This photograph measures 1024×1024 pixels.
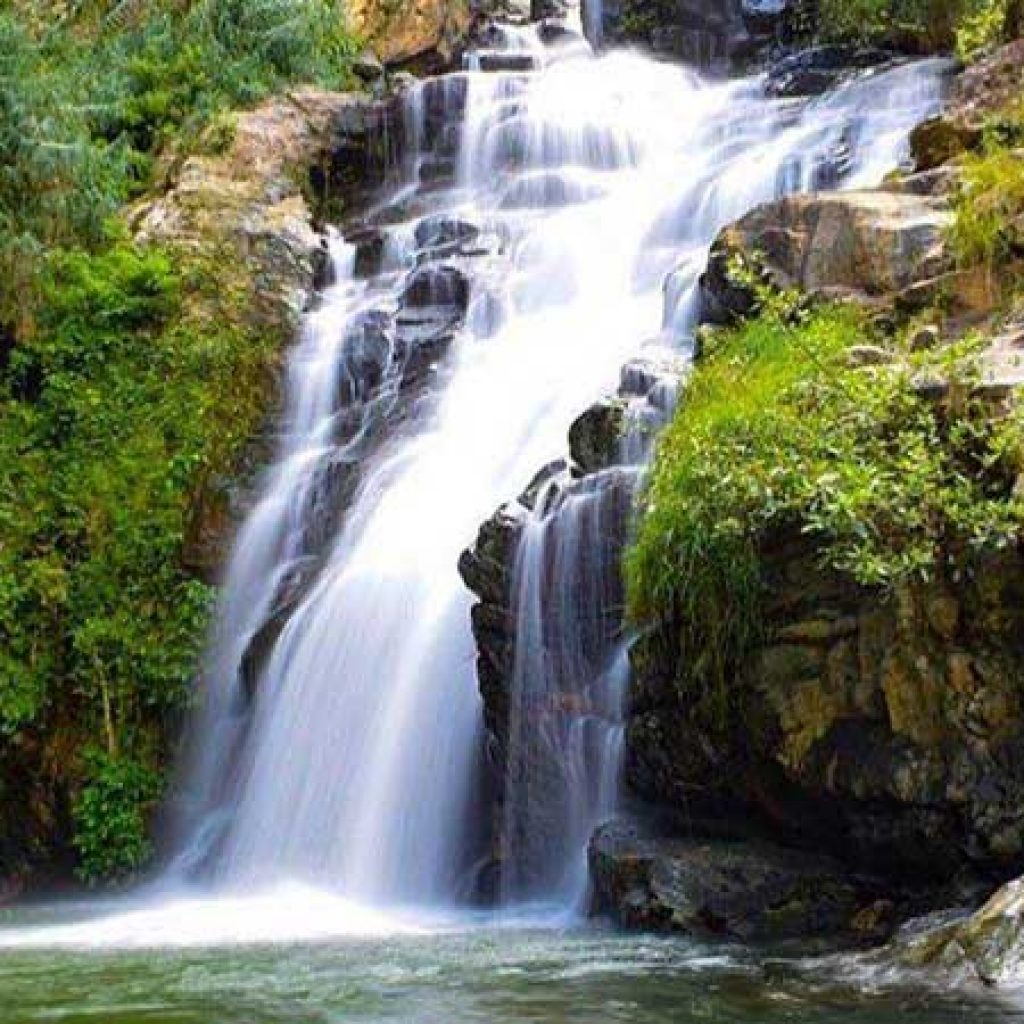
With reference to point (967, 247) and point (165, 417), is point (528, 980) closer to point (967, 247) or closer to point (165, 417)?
point (967, 247)

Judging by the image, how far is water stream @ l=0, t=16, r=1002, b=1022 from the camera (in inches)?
281

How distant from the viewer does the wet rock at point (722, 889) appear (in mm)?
7676

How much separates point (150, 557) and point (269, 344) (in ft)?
9.89

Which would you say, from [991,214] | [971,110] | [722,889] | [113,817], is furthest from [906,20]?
[722,889]

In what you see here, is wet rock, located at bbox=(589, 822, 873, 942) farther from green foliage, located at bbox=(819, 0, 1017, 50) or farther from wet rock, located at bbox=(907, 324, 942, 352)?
green foliage, located at bbox=(819, 0, 1017, 50)

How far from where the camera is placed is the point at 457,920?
9031 mm

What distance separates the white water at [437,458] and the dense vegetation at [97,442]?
564 millimetres

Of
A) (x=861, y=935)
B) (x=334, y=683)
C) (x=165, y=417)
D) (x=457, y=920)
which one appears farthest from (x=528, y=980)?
(x=165, y=417)

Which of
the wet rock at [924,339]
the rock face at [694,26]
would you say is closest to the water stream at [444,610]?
the wet rock at [924,339]

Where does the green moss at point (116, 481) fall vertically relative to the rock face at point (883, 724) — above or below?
above

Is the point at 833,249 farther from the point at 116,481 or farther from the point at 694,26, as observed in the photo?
the point at 694,26

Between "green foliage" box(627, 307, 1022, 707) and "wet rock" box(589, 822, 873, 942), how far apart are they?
0.84 m

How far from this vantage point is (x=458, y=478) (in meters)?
12.6

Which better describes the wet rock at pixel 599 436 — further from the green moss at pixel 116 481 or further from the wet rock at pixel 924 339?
the green moss at pixel 116 481
